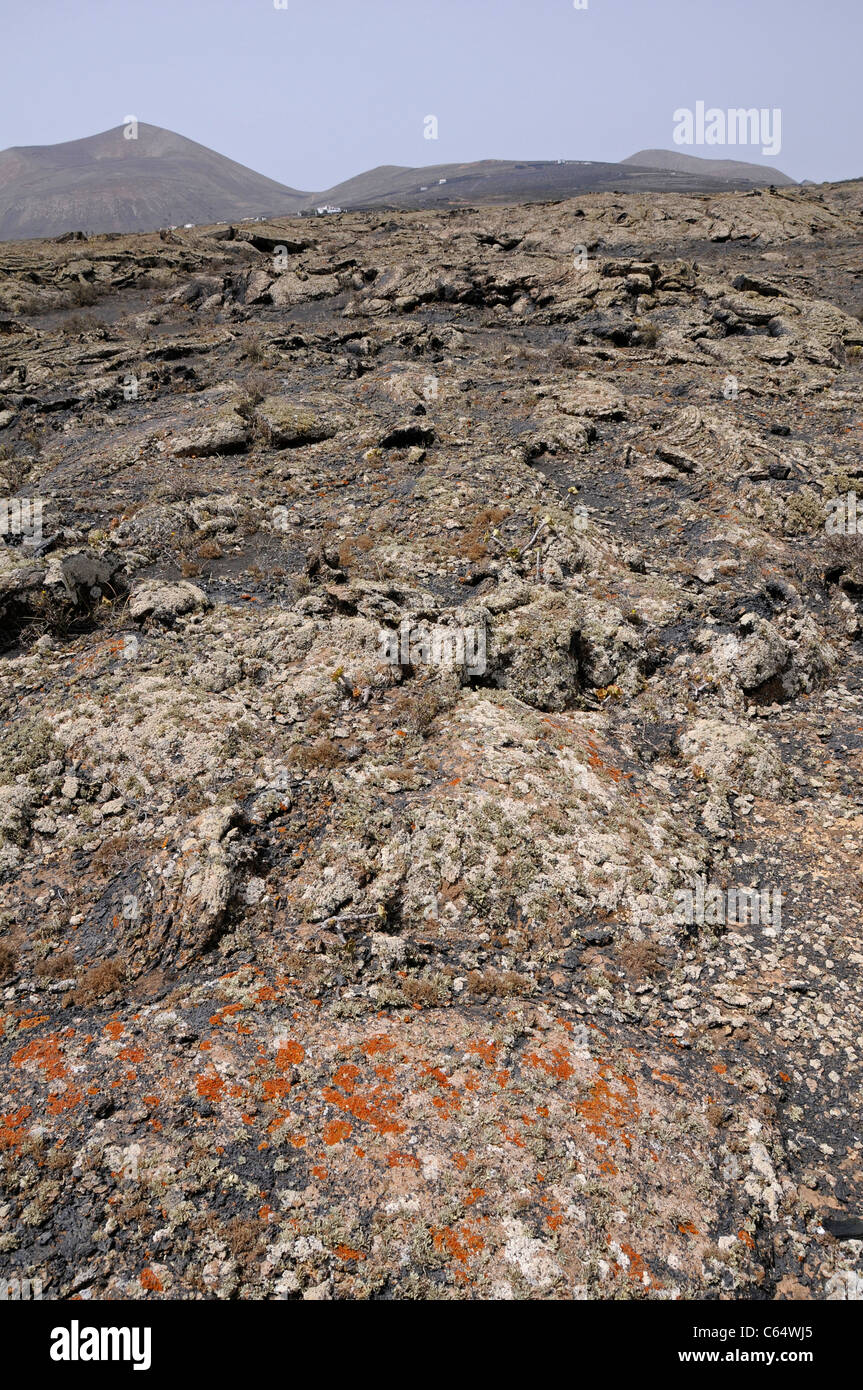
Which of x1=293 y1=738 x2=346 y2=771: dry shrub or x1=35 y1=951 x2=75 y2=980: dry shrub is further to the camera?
x1=293 y1=738 x2=346 y2=771: dry shrub

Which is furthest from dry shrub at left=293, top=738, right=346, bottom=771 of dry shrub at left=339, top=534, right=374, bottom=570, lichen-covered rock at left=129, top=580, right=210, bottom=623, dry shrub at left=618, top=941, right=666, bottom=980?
dry shrub at left=339, top=534, right=374, bottom=570

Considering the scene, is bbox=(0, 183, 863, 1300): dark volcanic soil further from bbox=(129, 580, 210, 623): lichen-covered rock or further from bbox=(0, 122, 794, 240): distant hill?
bbox=(0, 122, 794, 240): distant hill

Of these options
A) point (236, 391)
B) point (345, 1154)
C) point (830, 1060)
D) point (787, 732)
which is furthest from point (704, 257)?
point (345, 1154)

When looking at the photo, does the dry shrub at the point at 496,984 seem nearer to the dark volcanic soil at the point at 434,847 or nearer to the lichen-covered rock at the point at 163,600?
the dark volcanic soil at the point at 434,847

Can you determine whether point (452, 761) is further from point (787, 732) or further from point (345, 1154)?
point (787, 732)

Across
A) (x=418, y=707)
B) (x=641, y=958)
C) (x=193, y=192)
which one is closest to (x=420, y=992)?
(x=641, y=958)

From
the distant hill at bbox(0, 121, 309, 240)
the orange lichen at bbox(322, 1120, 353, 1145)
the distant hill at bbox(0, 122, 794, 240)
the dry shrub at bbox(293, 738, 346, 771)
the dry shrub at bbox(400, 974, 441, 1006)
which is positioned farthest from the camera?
the distant hill at bbox(0, 121, 309, 240)

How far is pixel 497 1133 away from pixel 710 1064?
240 centimetres

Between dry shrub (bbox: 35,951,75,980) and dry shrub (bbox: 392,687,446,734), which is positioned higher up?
dry shrub (bbox: 392,687,446,734)

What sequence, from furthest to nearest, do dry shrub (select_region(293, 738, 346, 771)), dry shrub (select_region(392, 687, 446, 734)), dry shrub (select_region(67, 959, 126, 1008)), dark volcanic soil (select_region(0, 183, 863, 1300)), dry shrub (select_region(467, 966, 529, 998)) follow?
dry shrub (select_region(392, 687, 446, 734)) → dry shrub (select_region(293, 738, 346, 771)) → dry shrub (select_region(467, 966, 529, 998)) → dry shrub (select_region(67, 959, 126, 1008)) → dark volcanic soil (select_region(0, 183, 863, 1300))

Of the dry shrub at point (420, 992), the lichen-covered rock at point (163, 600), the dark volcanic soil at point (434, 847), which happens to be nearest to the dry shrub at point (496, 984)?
the dark volcanic soil at point (434, 847)

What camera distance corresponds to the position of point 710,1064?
6566 mm

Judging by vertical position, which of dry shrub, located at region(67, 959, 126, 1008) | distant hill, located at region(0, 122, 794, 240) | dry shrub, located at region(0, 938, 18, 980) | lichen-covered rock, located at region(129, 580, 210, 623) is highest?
distant hill, located at region(0, 122, 794, 240)
